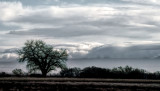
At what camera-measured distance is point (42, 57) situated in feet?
333

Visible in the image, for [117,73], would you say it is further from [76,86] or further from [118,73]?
[76,86]

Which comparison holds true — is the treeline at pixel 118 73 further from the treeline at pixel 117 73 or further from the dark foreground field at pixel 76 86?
the dark foreground field at pixel 76 86

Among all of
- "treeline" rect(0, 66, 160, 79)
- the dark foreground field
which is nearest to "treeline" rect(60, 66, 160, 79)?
"treeline" rect(0, 66, 160, 79)

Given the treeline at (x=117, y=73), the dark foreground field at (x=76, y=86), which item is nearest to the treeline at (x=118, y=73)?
the treeline at (x=117, y=73)

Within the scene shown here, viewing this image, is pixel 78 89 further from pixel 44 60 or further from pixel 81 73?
pixel 44 60

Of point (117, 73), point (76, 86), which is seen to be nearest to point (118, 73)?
point (117, 73)

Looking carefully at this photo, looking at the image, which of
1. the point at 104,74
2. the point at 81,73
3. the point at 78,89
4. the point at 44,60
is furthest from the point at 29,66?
the point at 78,89

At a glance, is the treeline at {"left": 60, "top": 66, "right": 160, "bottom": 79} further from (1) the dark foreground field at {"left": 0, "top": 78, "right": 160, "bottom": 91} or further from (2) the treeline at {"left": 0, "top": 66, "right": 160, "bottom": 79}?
A: (1) the dark foreground field at {"left": 0, "top": 78, "right": 160, "bottom": 91}

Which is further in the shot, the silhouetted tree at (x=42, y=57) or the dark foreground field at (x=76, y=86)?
the silhouetted tree at (x=42, y=57)

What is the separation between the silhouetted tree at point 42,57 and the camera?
101812 mm

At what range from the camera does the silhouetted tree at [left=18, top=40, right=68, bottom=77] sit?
4008 inches

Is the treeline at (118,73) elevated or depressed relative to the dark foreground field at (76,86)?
elevated

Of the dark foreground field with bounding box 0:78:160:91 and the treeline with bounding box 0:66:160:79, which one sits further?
the treeline with bounding box 0:66:160:79

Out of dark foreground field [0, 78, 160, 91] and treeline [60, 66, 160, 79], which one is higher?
treeline [60, 66, 160, 79]
